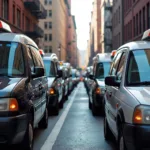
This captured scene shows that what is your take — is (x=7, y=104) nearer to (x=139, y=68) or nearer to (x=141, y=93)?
(x=141, y=93)

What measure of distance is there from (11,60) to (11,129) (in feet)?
5.24

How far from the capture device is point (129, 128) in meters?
4.98

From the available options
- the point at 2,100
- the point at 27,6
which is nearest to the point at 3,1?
the point at 27,6

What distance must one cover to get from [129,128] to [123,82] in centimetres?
108

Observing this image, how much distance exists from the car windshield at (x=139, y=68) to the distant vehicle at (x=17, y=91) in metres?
1.67

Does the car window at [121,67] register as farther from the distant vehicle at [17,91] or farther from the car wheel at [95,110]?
the car wheel at [95,110]

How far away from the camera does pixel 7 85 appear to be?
5848 mm

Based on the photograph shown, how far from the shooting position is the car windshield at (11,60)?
6.60 metres

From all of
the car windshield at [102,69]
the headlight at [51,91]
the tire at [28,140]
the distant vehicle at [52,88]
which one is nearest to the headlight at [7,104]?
the tire at [28,140]

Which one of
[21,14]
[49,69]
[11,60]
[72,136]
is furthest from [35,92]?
[21,14]

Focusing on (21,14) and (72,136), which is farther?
(21,14)

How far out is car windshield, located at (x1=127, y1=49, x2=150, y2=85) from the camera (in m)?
5.86

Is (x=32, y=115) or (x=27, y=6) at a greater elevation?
(x=27, y=6)

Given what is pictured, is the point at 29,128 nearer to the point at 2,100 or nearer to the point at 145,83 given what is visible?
the point at 2,100
